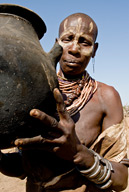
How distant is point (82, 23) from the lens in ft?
6.26

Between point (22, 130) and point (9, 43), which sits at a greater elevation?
point (9, 43)

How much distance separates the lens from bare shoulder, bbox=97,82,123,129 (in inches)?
75.5

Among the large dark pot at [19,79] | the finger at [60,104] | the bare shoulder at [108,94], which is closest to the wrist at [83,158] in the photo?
the finger at [60,104]

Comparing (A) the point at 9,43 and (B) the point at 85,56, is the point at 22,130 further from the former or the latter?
(B) the point at 85,56

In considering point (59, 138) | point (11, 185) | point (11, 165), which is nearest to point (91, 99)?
point (59, 138)

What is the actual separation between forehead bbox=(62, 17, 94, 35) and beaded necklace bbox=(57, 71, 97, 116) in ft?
1.35

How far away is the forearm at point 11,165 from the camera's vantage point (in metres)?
2.00

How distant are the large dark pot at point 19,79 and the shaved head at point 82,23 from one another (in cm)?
69

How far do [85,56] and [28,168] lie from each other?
1.10m

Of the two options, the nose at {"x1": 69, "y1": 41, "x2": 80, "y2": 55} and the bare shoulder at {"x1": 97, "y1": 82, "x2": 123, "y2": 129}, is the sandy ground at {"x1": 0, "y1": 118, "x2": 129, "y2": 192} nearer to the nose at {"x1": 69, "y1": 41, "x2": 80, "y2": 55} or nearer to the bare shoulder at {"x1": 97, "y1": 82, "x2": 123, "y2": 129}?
the bare shoulder at {"x1": 97, "y1": 82, "x2": 123, "y2": 129}

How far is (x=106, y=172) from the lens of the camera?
1.72 meters

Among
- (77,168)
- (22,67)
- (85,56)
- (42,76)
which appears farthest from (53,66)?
(77,168)

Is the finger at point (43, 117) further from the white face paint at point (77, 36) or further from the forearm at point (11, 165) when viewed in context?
the forearm at point (11, 165)

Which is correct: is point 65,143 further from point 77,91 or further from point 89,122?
point 77,91
